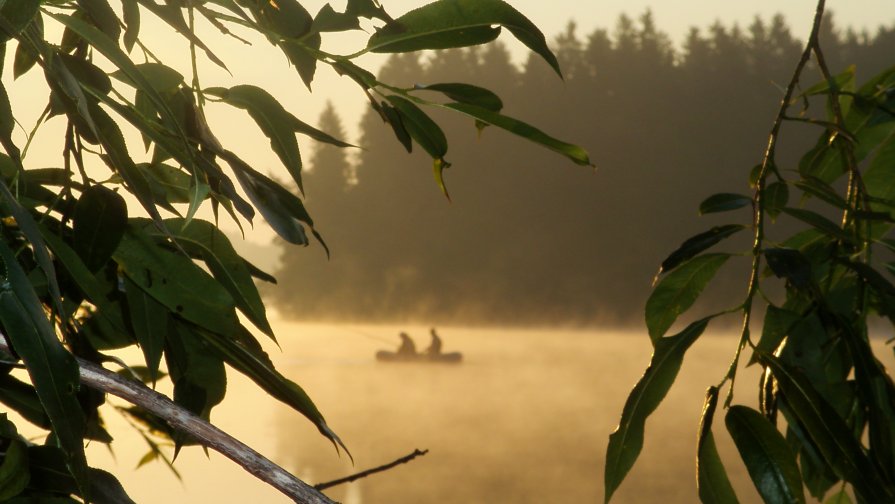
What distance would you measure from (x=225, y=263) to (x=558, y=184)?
64.9 ft

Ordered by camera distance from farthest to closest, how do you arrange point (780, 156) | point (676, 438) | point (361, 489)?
point (780, 156)
point (676, 438)
point (361, 489)

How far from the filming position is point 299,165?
480mm

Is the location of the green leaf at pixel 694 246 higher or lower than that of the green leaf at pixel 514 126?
higher

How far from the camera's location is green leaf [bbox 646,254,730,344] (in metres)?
0.69

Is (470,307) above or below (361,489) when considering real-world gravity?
above

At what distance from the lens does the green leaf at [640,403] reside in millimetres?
587

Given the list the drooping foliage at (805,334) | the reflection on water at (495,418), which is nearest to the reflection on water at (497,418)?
the reflection on water at (495,418)

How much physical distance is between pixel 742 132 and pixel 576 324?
5399 mm

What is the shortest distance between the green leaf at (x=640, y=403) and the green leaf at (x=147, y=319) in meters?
0.27

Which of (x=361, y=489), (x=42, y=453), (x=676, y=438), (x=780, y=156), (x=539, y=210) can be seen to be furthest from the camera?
(x=539, y=210)

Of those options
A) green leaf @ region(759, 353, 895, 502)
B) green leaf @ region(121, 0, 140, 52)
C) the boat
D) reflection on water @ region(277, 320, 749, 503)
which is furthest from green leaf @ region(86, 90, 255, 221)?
the boat

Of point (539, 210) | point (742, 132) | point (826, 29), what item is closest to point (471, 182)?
point (539, 210)

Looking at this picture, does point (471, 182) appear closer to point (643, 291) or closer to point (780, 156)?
point (643, 291)

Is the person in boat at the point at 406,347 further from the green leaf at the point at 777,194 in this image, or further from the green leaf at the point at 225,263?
the green leaf at the point at 225,263
